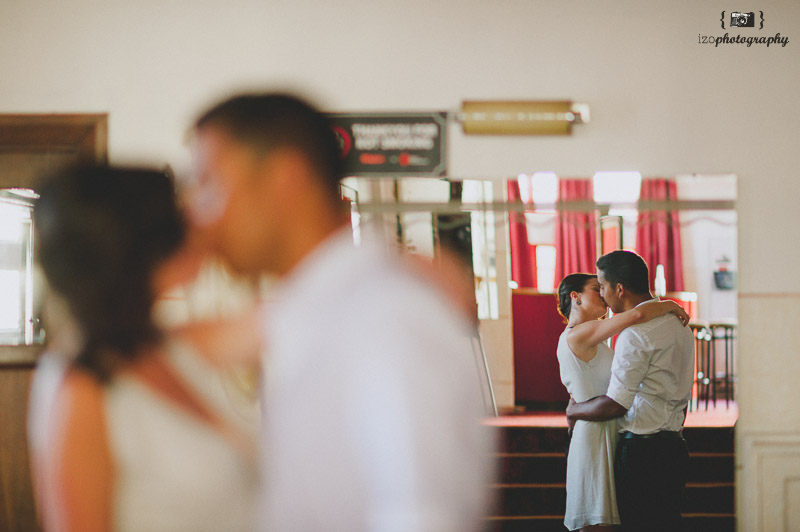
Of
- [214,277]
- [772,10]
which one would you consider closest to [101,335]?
[214,277]

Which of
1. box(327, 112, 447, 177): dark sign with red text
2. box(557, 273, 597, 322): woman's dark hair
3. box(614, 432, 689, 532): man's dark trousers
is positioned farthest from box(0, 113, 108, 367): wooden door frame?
box(614, 432, 689, 532): man's dark trousers

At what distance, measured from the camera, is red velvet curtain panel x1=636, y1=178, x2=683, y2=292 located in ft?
8.40

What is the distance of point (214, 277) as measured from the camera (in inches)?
102

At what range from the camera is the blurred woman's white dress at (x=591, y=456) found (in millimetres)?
2375

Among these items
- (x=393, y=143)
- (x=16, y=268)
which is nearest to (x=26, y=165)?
(x=16, y=268)

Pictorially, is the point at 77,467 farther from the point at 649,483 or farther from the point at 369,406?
the point at 649,483

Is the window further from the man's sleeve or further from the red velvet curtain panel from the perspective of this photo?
the red velvet curtain panel

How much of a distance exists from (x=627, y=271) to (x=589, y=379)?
1.41 feet

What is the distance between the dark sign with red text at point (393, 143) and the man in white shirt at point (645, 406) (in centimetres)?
80

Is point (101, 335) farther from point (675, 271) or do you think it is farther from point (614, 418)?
point (675, 271)

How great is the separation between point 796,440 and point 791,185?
1011mm

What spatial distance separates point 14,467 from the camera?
2.67 meters

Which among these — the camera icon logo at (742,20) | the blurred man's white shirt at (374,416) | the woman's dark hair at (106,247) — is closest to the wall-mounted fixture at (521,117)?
the camera icon logo at (742,20)

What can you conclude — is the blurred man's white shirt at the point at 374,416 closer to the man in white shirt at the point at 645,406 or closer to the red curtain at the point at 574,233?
the man in white shirt at the point at 645,406
